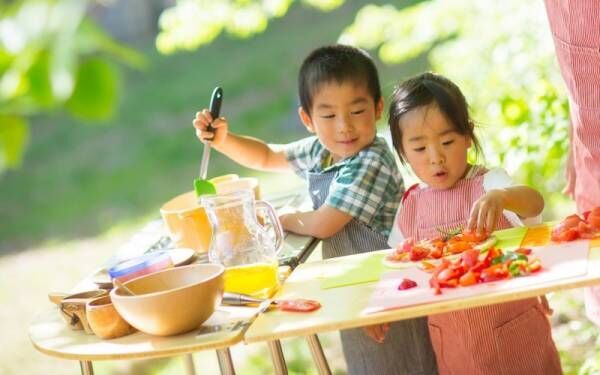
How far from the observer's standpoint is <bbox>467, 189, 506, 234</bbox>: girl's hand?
223cm

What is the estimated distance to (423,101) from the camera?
8.34 feet

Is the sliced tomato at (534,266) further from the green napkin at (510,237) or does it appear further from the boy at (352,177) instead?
the boy at (352,177)

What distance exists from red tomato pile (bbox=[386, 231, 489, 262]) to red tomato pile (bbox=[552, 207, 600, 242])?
170 mm

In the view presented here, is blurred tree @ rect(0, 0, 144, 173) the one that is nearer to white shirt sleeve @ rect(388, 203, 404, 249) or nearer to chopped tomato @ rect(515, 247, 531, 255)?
chopped tomato @ rect(515, 247, 531, 255)

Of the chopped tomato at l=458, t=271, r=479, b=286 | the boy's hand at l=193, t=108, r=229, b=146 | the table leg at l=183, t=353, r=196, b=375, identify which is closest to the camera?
the chopped tomato at l=458, t=271, r=479, b=286

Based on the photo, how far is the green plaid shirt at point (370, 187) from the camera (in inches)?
107

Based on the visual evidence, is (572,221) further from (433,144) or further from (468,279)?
(433,144)

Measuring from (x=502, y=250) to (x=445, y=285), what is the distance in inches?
8.8

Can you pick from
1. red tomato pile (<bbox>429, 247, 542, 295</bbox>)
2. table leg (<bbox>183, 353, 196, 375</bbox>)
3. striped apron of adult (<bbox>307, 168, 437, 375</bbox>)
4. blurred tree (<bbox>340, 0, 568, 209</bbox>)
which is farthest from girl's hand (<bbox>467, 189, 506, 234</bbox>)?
blurred tree (<bbox>340, 0, 568, 209</bbox>)

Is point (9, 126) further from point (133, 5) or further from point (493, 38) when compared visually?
point (133, 5)

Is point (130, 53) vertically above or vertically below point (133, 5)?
below

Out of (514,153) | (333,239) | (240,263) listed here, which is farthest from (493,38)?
(240,263)

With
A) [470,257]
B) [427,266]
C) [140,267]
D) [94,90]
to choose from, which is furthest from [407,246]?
[94,90]

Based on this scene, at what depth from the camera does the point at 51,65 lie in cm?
62
